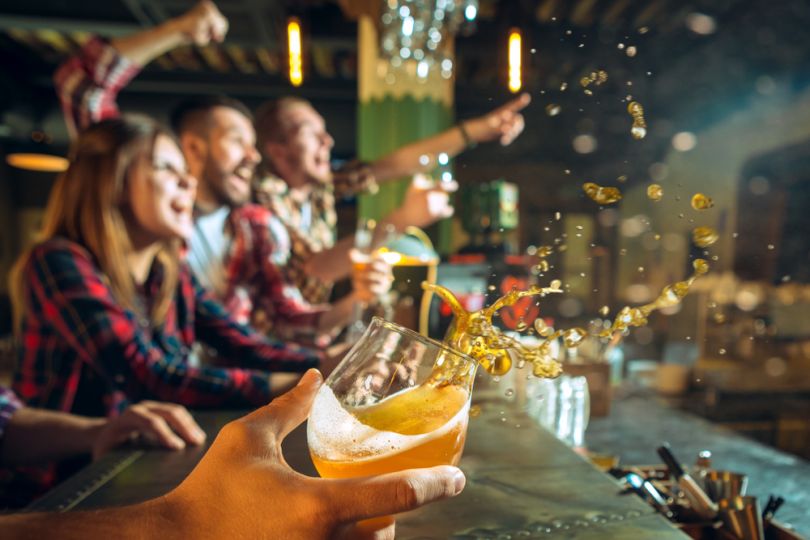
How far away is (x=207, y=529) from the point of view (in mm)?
530

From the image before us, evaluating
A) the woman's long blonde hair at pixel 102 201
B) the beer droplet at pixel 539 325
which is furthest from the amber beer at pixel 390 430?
the woman's long blonde hair at pixel 102 201

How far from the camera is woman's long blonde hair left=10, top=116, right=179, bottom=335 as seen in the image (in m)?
1.57

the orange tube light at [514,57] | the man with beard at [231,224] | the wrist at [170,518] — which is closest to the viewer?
the wrist at [170,518]

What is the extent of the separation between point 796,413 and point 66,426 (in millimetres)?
3256

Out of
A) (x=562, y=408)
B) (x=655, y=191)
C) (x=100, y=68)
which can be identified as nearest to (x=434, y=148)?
(x=100, y=68)

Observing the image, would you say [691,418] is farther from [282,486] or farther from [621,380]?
[282,486]

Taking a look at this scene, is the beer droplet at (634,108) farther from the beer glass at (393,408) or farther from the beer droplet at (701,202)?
the beer glass at (393,408)

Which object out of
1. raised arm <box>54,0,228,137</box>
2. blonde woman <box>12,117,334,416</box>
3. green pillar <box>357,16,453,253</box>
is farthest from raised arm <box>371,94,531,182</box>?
green pillar <box>357,16,453,253</box>

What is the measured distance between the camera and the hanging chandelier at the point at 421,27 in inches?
106

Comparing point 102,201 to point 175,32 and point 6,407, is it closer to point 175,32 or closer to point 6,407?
point 6,407

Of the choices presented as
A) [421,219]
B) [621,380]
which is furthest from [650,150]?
[421,219]

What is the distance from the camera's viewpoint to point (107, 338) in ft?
4.69

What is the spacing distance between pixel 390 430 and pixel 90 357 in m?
1.15

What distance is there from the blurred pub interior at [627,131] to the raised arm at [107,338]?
2.49 ft
